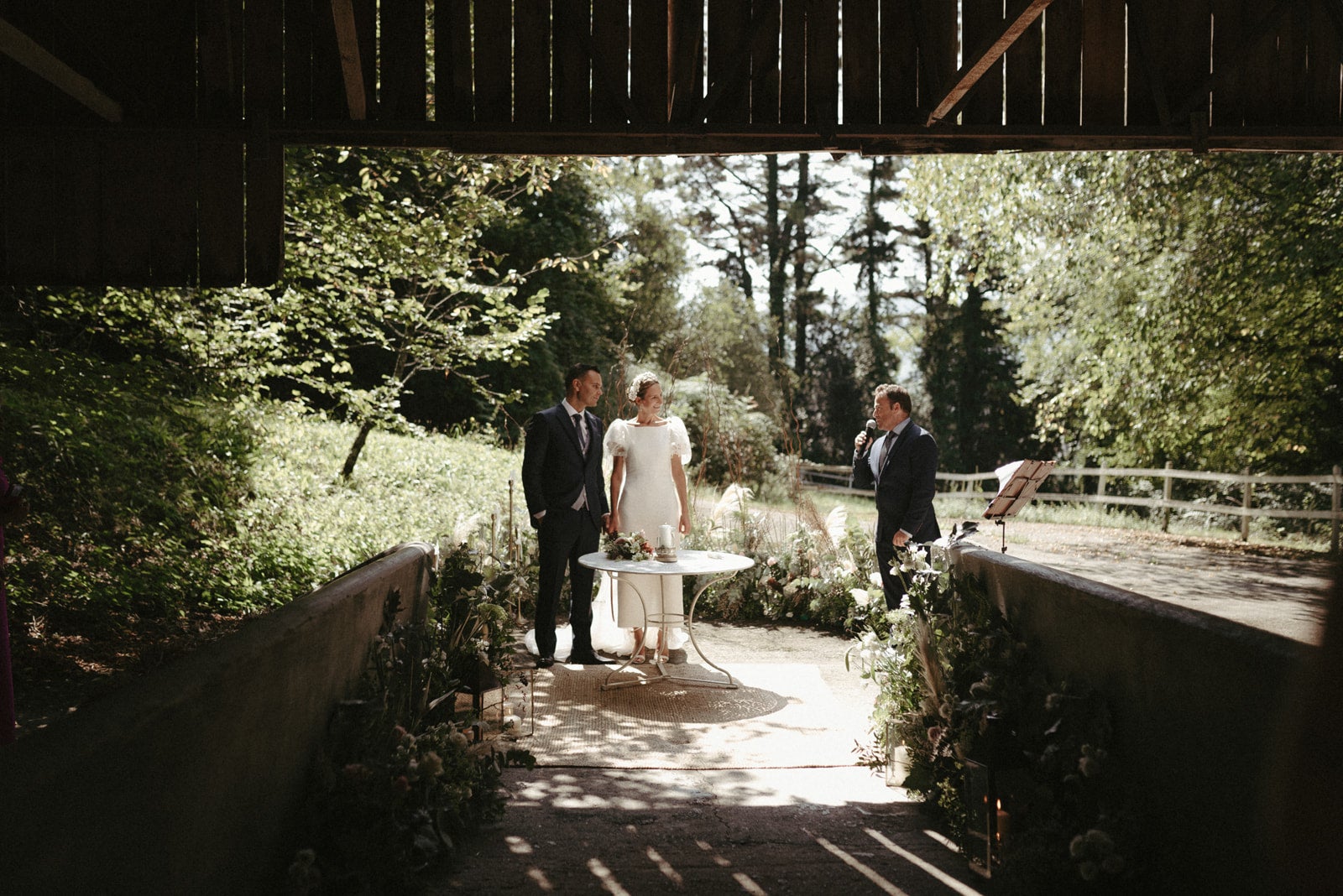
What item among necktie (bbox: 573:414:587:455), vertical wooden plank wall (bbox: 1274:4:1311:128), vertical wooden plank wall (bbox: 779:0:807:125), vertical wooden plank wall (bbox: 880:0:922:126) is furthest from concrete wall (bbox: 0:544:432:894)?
vertical wooden plank wall (bbox: 1274:4:1311:128)

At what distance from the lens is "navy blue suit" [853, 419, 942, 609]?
688 centimetres

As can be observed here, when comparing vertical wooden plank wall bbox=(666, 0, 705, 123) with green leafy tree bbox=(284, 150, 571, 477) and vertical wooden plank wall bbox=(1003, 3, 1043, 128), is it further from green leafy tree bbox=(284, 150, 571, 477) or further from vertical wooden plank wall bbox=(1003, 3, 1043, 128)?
green leafy tree bbox=(284, 150, 571, 477)

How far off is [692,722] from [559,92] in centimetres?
355

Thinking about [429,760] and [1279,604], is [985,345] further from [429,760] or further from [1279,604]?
[429,760]

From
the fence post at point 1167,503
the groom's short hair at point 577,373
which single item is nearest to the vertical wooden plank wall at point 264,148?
the groom's short hair at point 577,373

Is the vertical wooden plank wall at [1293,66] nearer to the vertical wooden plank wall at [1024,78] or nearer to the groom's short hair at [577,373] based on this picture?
the vertical wooden plank wall at [1024,78]

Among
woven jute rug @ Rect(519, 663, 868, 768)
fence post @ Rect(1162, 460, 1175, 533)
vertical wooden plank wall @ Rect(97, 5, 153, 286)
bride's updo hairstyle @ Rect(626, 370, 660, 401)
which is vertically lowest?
woven jute rug @ Rect(519, 663, 868, 768)

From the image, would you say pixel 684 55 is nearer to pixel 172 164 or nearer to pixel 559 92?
pixel 559 92

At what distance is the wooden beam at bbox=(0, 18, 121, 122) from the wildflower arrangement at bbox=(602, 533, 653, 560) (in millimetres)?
3645

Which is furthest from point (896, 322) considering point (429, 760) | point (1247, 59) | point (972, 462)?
point (429, 760)

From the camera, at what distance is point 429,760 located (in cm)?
344

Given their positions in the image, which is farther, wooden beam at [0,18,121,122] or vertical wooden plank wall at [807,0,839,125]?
vertical wooden plank wall at [807,0,839,125]

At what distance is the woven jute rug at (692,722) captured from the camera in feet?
17.4

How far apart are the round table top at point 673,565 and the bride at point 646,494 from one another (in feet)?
1.69
